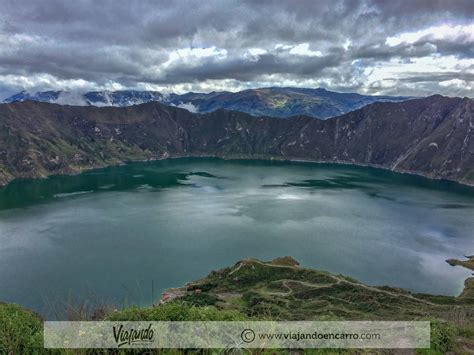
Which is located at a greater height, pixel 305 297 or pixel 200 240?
pixel 305 297

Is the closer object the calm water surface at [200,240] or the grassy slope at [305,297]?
the grassy slope at [305,297]

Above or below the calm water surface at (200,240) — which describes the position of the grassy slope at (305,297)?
above

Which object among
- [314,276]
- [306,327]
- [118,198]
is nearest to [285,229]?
[314,276]

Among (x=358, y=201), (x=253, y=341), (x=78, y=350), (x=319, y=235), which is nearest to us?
(x=78, y=350)

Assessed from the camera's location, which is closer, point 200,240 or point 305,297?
point 305,297

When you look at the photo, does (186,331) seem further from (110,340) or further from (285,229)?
(285,229)

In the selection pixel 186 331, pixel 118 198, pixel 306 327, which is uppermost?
pixel 186 331

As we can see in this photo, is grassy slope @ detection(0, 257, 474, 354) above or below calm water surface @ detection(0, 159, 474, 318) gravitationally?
above

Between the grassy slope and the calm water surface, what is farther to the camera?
the calm water surface
